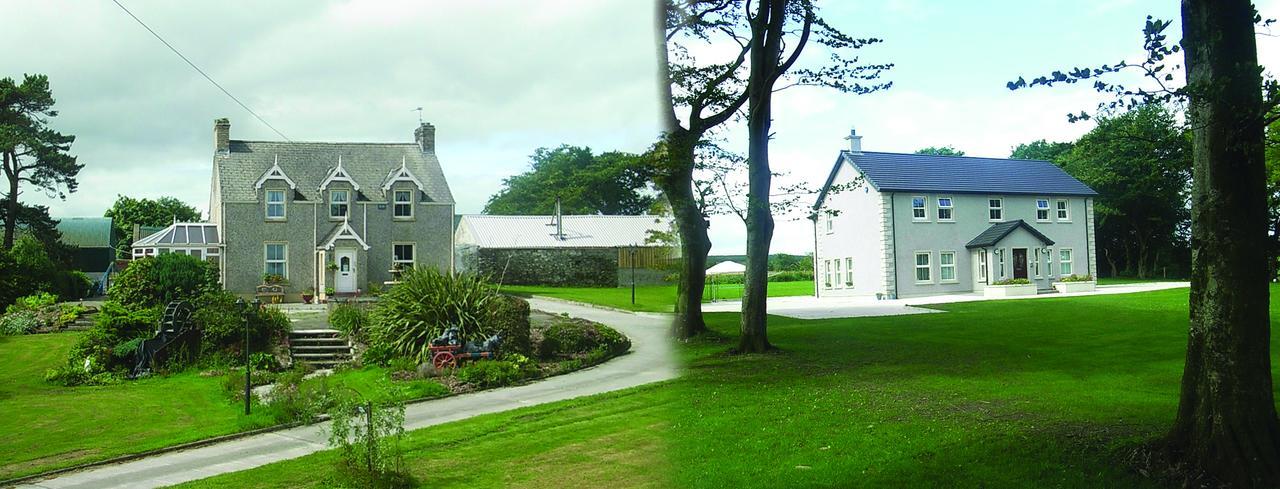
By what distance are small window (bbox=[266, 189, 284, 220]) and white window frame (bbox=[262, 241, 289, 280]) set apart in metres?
0.21

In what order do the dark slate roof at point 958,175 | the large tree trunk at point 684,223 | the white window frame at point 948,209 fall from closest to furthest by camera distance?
the large tree trunk at point 684,223
the dark slate roof at point 958,175
the white window frame at point 948,209

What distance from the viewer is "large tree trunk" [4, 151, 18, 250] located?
4117 millimetres

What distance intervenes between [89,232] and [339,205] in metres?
1.28

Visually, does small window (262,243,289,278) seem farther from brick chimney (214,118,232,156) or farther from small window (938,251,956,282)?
small window (938,251,956,282)

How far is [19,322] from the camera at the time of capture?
22.1ft

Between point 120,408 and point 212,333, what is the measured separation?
294 inches

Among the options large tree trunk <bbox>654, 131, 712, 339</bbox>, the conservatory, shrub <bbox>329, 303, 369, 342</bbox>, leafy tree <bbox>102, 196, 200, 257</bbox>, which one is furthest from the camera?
shrub <bbox>329, 303, 369, 342</bbox>

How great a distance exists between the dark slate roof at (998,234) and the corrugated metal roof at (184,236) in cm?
4167

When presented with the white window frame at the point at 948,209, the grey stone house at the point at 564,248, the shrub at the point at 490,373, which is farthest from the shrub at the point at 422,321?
the white window frame at the point at 948,209

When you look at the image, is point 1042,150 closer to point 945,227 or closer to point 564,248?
point 945,227

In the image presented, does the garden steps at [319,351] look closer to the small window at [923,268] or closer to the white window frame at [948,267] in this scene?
the small window at [923,268]

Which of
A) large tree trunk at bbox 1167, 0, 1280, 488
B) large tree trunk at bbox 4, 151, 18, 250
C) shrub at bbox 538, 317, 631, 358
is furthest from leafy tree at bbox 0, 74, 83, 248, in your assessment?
shrub at bbox 538, 317, 631, 358

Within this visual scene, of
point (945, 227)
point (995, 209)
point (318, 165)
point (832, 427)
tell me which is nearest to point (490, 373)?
point (832, 427)

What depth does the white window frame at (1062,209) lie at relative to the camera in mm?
46938
